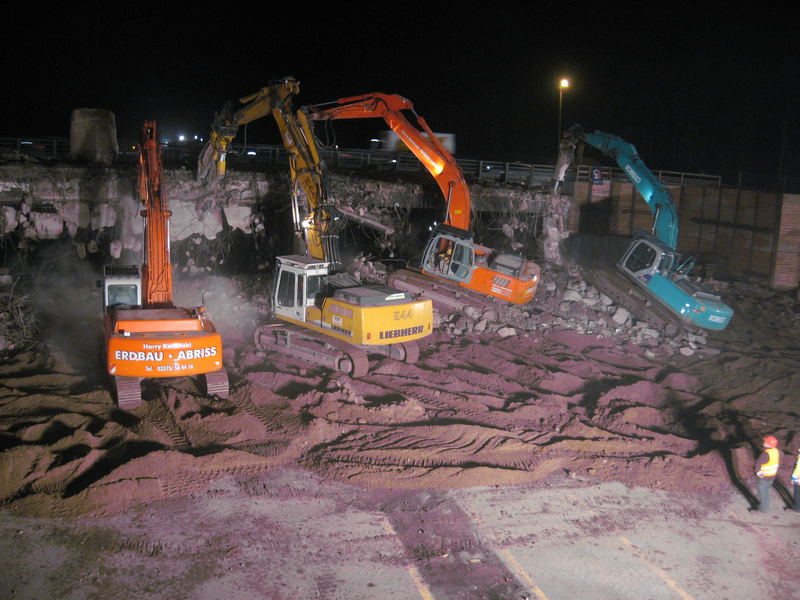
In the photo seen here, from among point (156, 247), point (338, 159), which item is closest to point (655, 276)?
point (338, 159)

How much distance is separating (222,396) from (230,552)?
4276 mm

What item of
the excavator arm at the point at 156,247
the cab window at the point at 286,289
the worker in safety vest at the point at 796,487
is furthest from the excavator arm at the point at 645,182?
the excavator arm at the point at 156,247

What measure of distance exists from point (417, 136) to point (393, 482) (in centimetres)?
1088

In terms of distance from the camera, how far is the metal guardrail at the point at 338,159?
831 inches

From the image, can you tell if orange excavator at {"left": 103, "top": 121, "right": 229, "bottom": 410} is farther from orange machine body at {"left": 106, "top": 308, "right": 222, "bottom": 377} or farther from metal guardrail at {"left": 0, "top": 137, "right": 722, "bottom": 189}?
metal guardrail at {"left": 0, "top": 137, "right": 722, "bottom": 189}

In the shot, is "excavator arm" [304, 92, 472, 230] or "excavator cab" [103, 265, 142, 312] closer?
"excavator cab" [103, 265, 142, 312]

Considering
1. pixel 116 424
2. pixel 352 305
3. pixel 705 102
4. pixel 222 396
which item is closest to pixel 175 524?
pixel 116 424

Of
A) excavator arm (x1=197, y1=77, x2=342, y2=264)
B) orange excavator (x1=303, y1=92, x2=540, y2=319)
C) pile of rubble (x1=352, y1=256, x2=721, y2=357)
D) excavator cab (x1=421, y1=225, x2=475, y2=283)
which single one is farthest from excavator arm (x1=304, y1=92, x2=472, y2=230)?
pile of rubble (x1=352, y1=256, x2=721, y2=357)

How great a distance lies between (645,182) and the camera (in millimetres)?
19922

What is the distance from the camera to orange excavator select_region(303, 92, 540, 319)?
17.0m

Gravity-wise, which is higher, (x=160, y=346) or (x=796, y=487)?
(x=160, y=346)

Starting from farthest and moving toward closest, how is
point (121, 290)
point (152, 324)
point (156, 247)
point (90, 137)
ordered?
point (90, 137)
point (121, 290)
point (156, 247)
point (152, 324)

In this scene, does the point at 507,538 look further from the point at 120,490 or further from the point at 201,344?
the point at 201,344

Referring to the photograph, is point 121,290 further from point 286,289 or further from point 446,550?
point 446,550
